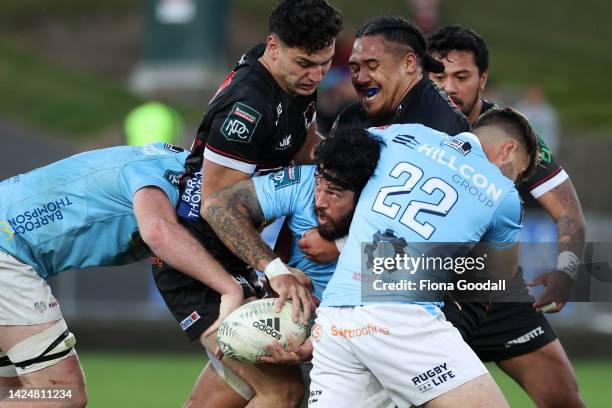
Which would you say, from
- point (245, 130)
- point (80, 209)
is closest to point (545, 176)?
point (245, 130)

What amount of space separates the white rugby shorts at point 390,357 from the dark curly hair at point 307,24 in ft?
4.97

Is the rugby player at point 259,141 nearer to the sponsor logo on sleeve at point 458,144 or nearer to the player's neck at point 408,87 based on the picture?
the player's neck at point 408,87

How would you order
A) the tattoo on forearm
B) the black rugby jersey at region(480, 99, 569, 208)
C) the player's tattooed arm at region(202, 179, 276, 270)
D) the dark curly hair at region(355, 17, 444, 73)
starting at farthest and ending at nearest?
the black rugby jersey at region(480, 99, 569, 208) → the tattoo on forearm → the dark curly hair at region(355, 17, 444, 73) → the player's tattooed arm at region(202, 179, 276, 270)

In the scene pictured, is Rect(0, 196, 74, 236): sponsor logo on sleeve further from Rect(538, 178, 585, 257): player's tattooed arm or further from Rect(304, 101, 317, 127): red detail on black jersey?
Rect(538, 178, 585, 257): player's tattooed arm

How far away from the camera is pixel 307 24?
Answer: 641 cm

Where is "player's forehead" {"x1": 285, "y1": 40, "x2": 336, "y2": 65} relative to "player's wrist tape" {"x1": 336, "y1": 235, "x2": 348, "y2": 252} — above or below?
above

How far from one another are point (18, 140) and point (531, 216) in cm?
756

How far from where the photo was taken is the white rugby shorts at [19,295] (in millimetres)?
6754

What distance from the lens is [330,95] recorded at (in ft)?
42.8

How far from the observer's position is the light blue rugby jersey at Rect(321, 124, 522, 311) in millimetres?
5641

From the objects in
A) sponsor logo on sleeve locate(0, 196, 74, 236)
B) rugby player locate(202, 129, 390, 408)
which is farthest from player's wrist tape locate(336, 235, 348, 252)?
sponsor logo on sleeve locate(0, 196, 74, 236)

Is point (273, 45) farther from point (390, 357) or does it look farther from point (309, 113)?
Result: point (390, 357)

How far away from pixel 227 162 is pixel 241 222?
0.36 m

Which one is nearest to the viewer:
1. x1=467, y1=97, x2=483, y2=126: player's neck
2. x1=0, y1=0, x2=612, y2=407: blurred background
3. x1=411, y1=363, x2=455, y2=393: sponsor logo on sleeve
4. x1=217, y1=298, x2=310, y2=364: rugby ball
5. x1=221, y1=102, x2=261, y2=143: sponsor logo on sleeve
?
x1=411, y1=363, x2=455, y2=393: sponsor logo on sleeve
